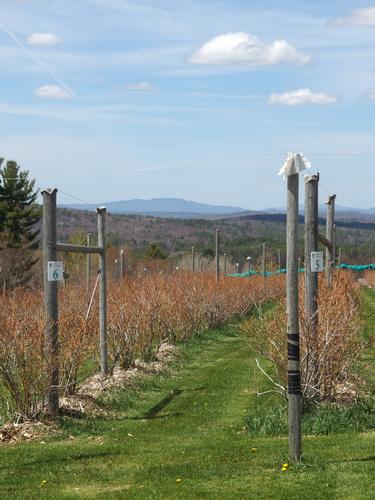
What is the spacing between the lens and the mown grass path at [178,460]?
7.91 m

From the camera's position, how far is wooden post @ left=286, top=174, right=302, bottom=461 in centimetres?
862

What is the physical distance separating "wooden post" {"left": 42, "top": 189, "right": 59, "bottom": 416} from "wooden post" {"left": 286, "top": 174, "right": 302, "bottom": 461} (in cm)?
363

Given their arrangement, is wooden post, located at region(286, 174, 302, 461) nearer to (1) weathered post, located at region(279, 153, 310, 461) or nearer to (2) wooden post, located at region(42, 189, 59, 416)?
(1) weathered post, located at region(279, 153, 310, 461)

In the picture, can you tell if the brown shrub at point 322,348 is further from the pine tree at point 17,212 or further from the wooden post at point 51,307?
the pine tree at point 17,212

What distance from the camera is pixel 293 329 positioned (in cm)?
875

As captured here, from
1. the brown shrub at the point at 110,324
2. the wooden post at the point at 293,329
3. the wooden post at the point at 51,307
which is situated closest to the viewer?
the wooden post at the point at 293,329

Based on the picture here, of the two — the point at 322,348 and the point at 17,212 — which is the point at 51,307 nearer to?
the point at 322,348

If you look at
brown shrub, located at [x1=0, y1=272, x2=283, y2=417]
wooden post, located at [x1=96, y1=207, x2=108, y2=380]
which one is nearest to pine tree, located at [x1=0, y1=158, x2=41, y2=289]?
brown shrub, located at [x1=0, y1=272, x2=283, y2=417]

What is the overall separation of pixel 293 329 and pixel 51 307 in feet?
13.4

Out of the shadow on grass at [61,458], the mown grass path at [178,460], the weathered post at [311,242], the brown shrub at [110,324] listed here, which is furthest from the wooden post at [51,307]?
the weathered post at [311,242]

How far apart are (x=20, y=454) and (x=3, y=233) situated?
4421cm

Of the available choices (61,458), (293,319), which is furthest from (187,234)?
(293,319)

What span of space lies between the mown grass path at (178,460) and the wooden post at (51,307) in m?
0.41

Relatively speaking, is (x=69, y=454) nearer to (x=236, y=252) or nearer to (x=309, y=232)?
(x=309, y=232)
